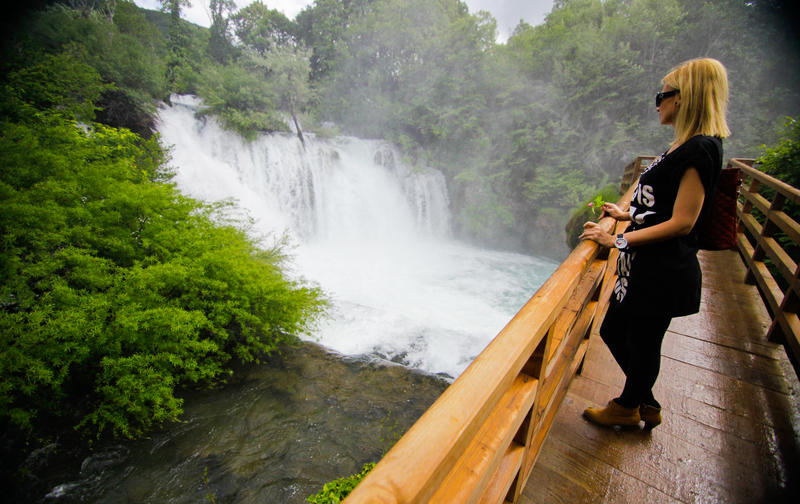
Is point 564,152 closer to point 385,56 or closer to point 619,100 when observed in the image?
point 619,100

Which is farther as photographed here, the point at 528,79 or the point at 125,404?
the point at 528,79

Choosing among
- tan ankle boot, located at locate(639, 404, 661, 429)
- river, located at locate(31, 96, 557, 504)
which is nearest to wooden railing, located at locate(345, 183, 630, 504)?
tan ankle boot, located at locate(639, 404, 661, 429)

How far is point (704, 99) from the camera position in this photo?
1223mm

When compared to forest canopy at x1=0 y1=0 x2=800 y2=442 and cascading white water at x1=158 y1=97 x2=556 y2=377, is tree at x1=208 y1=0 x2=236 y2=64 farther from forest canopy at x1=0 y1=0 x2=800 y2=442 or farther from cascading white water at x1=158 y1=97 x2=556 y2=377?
cascading white water at x1=158 y1=97 x2=556 y2=377

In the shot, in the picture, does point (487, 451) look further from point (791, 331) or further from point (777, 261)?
point (777, 261)

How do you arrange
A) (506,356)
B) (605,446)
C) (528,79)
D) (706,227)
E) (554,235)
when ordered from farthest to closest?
(528,79) → (554,235) → (605,446) → (706,227) → (506,356)

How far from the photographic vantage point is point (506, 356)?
76cm

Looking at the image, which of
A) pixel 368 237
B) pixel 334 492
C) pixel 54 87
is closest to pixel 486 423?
pixel 334 492

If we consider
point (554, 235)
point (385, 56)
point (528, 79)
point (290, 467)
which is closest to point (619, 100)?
point (528, 79)

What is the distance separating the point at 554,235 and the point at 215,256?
16806mm

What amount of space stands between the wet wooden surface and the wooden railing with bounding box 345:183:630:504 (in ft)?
1.12

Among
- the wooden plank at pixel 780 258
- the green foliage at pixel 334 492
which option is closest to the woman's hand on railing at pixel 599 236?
the wooden plank at pixel 780 258

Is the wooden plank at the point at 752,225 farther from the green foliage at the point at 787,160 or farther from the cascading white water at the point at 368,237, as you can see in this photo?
the cascading white water at the point at 368,237

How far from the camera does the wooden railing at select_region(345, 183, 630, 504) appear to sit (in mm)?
460
